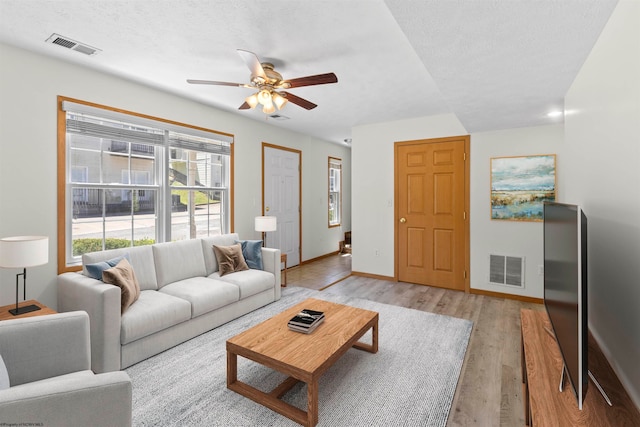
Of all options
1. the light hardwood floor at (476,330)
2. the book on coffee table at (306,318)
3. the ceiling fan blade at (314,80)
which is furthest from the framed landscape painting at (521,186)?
the book on coffee table at (306,318)

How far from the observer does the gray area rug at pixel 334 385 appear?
6.04 ft

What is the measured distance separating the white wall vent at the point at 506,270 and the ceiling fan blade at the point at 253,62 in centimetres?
365

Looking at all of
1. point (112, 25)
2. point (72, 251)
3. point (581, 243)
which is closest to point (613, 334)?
point (581, 243)

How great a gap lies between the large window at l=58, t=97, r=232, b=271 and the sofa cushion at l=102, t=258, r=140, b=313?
29.5 inches

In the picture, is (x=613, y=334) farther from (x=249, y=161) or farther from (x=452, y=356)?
(x=249, y=161)

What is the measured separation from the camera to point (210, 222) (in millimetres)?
4363

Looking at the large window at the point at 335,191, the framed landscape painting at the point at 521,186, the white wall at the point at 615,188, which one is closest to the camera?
the white wall at the point at 615,188

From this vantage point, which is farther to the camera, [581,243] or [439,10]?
[439,10]

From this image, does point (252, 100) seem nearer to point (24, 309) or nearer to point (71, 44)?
point (71, 44)

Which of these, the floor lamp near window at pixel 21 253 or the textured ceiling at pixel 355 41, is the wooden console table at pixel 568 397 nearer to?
the textured ceiling at pixel 355 41

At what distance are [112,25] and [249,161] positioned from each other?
266 cm

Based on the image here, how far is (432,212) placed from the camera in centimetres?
451

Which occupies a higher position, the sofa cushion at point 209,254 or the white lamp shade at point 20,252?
the white lamp shade at point 20,252

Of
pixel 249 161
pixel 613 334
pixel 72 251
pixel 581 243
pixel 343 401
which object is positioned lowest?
pixel 343 401
